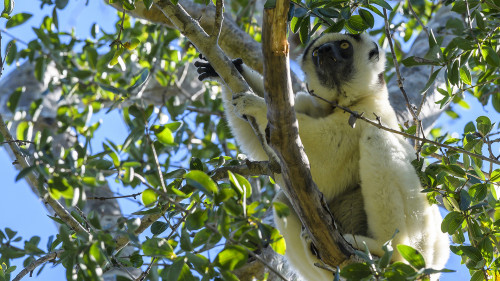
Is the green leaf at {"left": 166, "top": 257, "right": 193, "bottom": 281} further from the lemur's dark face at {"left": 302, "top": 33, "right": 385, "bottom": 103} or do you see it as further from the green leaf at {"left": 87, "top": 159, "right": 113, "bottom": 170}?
the lemur's dark face at {"left": 302, "top": 33, "right": 385, "bottom": 103}

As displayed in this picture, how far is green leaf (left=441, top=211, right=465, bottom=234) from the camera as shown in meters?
3.33

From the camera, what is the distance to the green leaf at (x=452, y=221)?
131 inches

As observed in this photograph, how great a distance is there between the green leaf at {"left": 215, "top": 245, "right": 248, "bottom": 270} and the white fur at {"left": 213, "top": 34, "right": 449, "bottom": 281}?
123 cm

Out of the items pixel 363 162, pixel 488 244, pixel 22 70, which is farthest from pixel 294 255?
pixel 22 70

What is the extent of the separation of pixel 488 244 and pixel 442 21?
395cm

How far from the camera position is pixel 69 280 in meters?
2.37

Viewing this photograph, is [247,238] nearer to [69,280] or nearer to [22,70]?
[69,280]

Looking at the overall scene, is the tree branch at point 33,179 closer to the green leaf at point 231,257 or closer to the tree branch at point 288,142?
the green leaf at point 231,257

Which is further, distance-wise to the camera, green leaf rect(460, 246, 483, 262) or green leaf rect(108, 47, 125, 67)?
green leaf rect(108, 47, 125, 67)

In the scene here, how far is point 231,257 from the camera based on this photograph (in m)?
2.49

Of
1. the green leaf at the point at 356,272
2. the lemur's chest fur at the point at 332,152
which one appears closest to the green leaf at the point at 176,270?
the green leaf at the point at 356,272

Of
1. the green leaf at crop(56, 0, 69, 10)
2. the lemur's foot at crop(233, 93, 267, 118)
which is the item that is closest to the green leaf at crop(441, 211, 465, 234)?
the lemur's foot at crop(233, 93, 267, 118)

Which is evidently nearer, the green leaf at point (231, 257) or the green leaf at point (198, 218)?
the green leaf at point (231, 257)

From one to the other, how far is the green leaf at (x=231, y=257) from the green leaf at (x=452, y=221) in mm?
1580
